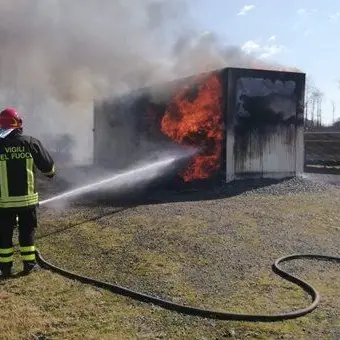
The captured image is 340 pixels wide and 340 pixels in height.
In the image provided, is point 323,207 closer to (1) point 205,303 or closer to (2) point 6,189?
(1) point 205,303

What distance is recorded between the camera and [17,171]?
5.47 metres

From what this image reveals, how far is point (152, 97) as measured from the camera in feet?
49.1

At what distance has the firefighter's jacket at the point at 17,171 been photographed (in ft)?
17.8

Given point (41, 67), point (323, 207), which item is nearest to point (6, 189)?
point (323, 207)

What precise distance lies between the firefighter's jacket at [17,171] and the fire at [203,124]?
7631 mm

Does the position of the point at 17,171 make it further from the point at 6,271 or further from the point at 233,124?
the point at 233,124

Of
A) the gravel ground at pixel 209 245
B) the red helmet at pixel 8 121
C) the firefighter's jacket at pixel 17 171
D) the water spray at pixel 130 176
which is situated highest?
the red helmet at pixel 8 121

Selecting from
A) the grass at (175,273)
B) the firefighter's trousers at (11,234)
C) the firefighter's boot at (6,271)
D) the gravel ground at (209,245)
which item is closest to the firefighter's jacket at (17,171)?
the firefighter's trousers at (11,234)

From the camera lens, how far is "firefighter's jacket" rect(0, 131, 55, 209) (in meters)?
5.43

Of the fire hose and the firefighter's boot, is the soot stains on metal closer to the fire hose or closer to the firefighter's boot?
the fire hose

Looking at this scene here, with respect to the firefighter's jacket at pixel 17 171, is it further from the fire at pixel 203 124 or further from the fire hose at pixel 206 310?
the fire at pixel 203 124

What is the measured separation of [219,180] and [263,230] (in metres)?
4.92

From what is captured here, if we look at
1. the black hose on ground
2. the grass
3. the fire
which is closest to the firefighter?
the grass

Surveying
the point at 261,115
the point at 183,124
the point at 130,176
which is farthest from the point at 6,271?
the point at 261,115
